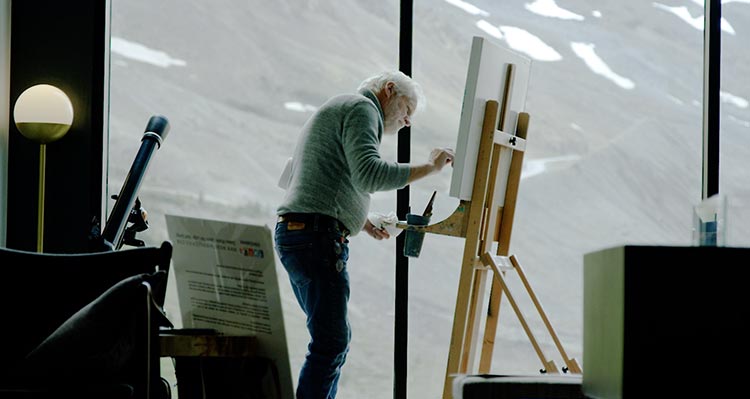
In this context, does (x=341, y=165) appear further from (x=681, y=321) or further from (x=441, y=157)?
(x=681, y=321)

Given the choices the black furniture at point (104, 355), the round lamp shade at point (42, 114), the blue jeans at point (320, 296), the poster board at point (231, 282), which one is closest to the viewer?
the poster board at point (231, 282)

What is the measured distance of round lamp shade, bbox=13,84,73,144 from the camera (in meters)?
4.43

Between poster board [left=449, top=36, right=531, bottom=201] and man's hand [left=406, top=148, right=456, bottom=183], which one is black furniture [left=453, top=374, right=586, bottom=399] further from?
poster board [left=449, top=36, right=531, bottom=201]

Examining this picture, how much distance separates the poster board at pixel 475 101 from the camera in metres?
3.54

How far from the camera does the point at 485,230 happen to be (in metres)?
3.67

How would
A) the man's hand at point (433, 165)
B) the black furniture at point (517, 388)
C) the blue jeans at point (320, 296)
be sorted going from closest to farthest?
the black furniture at point (517, 388) < the blue jeans at point (320, 296) < the man's hand at point (433, 165)

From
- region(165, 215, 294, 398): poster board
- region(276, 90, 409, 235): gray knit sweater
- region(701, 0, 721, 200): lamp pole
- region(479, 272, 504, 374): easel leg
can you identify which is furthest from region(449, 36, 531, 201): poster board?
region(165, 215, 294, 398): poster board

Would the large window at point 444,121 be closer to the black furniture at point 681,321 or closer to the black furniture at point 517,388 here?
the black furniture at point 517,388

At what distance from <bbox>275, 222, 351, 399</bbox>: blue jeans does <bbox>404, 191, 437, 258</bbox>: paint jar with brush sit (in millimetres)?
549

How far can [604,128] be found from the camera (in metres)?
4.71

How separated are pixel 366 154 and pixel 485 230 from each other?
2.37 ft

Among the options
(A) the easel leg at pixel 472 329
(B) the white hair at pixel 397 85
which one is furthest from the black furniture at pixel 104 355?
(A) the easel leg at pixel 472 329

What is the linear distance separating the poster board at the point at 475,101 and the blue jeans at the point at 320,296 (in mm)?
595

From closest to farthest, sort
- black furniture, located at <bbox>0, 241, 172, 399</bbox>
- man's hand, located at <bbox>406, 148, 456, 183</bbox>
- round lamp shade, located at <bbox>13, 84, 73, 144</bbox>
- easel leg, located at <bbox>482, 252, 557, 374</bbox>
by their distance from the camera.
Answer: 1. black furniture, located at <bbox>0, 241, 172, 399</bbox>
2. man's hand, located at <bbox>406, 148, 456, 183</bbox>
3. easel leg, located at <bbox>482, 252, 557, 374</bbox>
4. round lamp shade, located at <bbox>13, 84, 73, 144</bbox>
